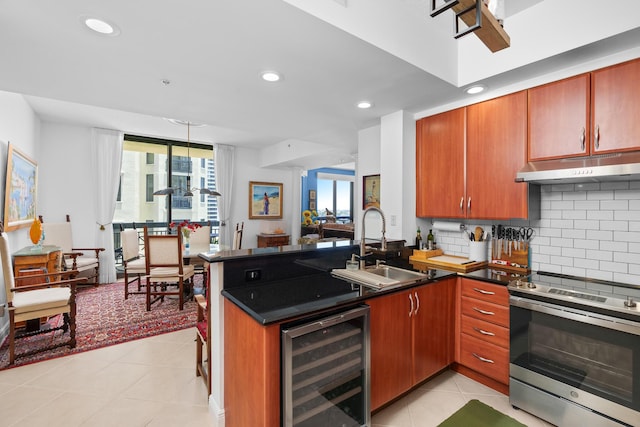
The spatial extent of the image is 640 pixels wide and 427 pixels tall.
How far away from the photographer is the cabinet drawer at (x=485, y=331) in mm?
2146

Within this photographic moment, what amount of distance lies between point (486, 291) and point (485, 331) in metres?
0.31

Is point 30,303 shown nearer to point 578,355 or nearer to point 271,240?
point 578,355

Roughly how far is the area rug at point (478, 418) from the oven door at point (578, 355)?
0.28 m

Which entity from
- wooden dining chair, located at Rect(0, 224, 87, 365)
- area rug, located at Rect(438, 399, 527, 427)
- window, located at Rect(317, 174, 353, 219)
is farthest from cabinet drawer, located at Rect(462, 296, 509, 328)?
window, located at Rect(317, 174, 353, 219)

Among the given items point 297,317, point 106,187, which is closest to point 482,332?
point 297,317

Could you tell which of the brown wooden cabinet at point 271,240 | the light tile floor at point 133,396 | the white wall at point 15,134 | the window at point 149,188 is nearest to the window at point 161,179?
the window at point 149,188

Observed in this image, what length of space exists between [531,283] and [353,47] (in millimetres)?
2011

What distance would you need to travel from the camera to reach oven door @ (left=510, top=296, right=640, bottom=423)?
159cm

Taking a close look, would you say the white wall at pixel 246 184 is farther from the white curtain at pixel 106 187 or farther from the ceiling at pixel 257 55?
the ceiling at pixel 257 55

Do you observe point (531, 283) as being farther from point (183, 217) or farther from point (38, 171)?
point (38, 171)

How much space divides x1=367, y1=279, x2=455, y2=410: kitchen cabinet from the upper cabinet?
4.24 ft

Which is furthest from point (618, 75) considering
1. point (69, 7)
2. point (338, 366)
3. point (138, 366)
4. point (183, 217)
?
point (183, 217)

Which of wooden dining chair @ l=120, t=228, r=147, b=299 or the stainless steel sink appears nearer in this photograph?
the stainless steel sink

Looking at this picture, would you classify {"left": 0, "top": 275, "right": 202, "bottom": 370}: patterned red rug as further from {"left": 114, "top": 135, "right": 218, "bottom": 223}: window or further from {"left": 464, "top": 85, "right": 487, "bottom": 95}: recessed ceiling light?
{"left": 464, "top": 85, "right": 487, "bottom": 95}: recessed ceiling light
